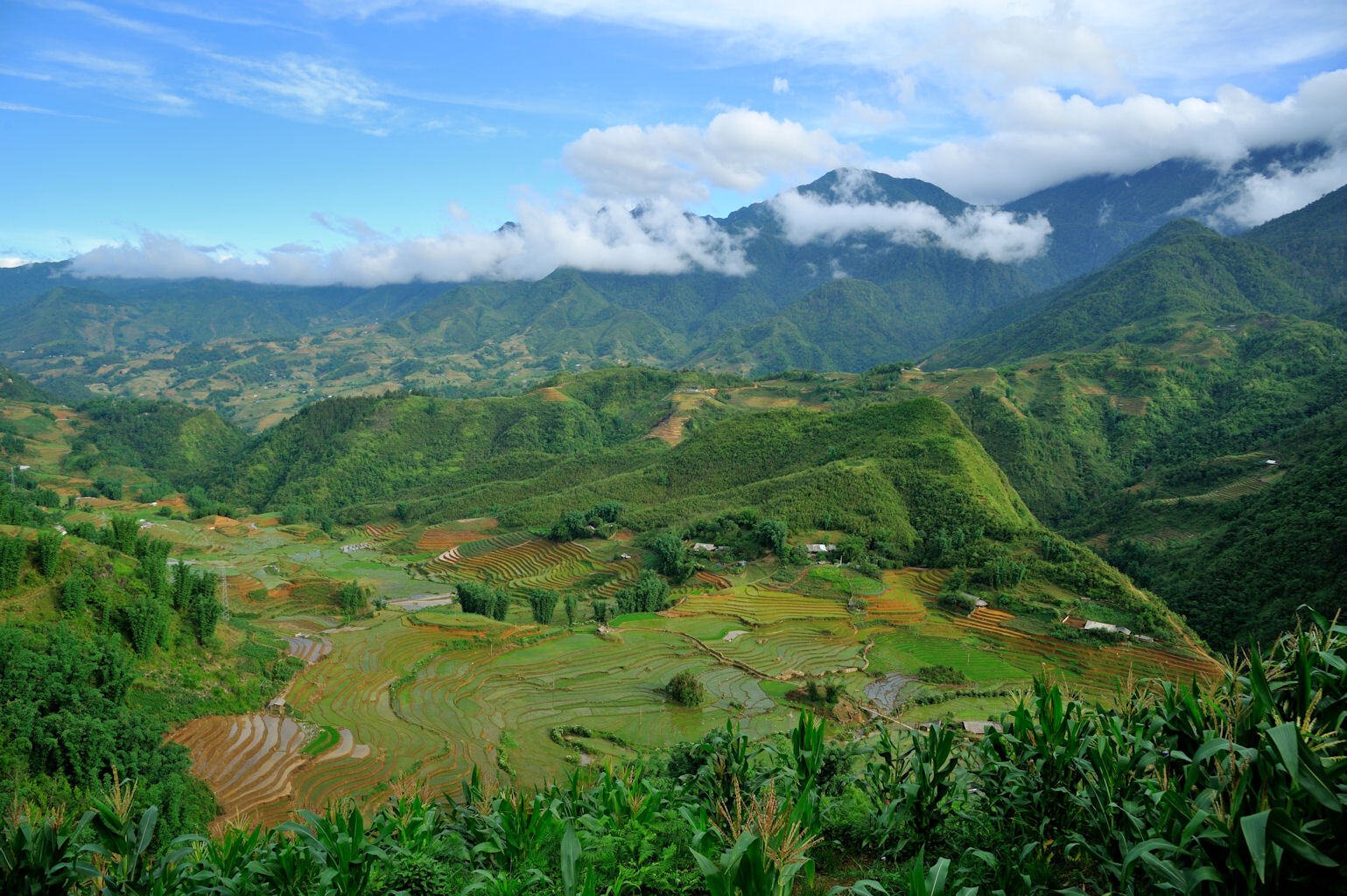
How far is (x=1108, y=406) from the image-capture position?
110438 millimetres

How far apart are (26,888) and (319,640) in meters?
45.5

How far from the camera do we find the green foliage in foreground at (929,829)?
6297mm

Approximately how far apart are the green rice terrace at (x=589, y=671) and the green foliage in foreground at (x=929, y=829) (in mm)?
14727

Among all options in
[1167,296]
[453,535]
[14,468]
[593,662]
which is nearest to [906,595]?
[593,662]

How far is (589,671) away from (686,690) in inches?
314

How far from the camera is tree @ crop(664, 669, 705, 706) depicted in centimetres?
3850

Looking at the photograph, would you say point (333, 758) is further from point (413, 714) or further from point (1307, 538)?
point (1307, 538)

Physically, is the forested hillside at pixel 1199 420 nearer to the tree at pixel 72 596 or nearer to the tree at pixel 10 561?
the tree at pixel 72 596

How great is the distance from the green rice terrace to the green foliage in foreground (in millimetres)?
14727

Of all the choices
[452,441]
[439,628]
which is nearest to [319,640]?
[439,628]

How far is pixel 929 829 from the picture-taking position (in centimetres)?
1130

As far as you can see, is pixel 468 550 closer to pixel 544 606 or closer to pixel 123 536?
pixel 544 606

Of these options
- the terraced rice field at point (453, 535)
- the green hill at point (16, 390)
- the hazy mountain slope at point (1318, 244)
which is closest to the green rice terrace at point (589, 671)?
the terraced rice field at point (453, 535)

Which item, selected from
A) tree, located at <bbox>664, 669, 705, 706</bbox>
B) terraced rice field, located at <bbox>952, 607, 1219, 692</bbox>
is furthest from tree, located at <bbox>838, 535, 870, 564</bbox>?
Result: tree, located at <bbox>664, 669, 705, 706</bbox>
